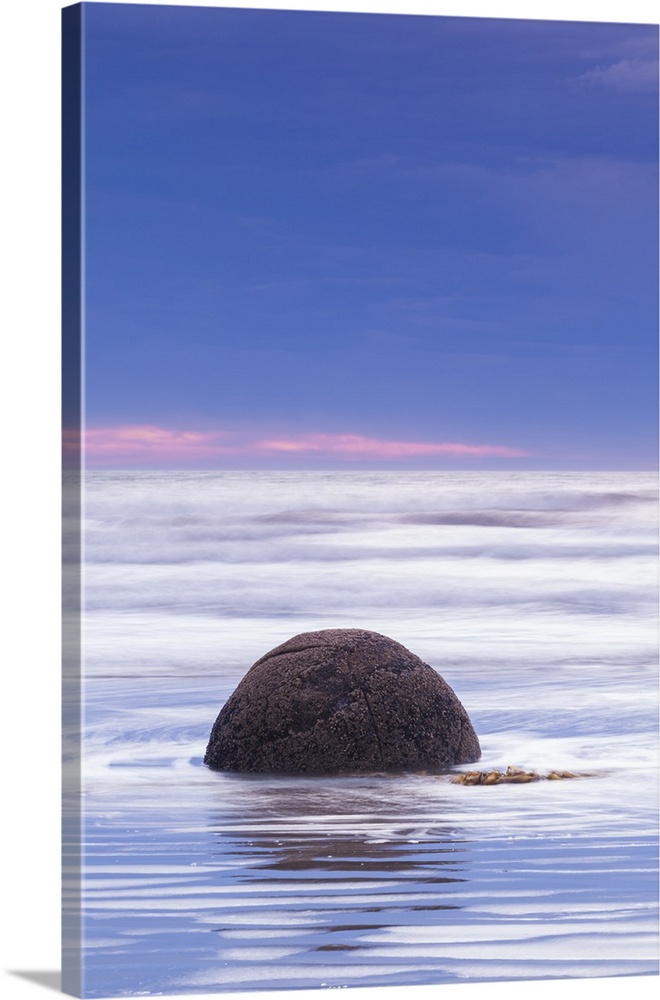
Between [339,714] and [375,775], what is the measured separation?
43 centimetres

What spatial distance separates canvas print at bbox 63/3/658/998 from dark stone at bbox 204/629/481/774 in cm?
2

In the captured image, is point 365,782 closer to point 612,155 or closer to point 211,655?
point 211,655

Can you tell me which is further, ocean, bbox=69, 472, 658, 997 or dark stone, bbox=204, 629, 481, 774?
dark stone, bbox=204, 629, 481, 774

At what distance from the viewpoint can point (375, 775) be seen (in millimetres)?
11953

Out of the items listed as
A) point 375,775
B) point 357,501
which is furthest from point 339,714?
point 357,501

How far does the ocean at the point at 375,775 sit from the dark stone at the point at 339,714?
150 millimetres

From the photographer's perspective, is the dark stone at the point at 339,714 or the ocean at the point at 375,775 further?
the dark stone at the point at 339,714

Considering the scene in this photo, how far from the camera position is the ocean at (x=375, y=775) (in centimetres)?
1016

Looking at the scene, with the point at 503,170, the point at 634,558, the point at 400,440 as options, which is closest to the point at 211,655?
the point at 400,440

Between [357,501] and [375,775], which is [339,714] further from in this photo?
[357,501]

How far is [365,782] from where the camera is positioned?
11.8m

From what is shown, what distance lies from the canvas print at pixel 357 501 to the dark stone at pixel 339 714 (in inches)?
0.8

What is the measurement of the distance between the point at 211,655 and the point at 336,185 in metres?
2.98

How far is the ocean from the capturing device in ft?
33.3
